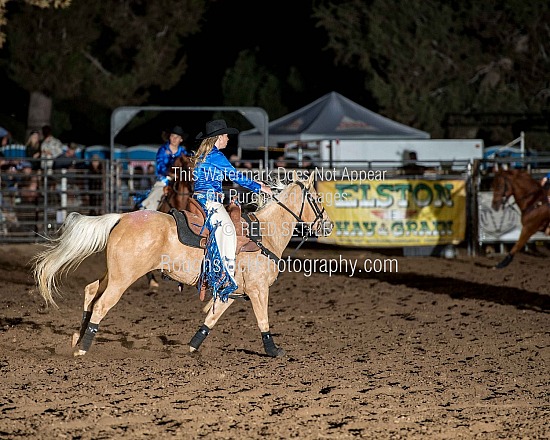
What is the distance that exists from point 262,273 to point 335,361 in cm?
93

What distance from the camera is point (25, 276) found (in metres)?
11.8

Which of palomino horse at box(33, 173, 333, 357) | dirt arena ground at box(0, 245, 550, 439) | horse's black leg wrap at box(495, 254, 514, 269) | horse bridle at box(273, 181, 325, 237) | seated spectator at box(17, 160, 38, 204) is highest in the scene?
seated spectator at box(17, 160, 38, 204)

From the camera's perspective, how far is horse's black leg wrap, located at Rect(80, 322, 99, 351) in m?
6.46

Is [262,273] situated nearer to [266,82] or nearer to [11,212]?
[11,212]

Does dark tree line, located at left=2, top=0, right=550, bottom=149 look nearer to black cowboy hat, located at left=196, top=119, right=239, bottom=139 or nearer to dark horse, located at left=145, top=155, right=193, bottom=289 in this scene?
dark horse, located at left=145, top=155, right=193, bottom=289

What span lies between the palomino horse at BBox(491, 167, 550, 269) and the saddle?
7.11 m

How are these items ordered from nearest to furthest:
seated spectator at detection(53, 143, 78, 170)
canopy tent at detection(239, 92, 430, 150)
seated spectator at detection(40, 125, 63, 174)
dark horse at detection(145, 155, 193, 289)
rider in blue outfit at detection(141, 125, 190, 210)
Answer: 1. dark horse at detection(145, 155, 193, 289)
2. rider in blue outfit at detection(141, 125, 190, 210)
3. seated spectator at detection(53, 143, 78, 170)
4. seated spectator at detection(40, 125, 63, 174)
5. canopy tent at detection(239, 92, 430, 150)

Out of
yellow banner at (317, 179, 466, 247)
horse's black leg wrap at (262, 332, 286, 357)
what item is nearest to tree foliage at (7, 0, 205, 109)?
yellow banner at (317, 179, 466, 247)

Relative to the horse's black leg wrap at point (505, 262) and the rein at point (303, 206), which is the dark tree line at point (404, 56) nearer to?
the horse's black leg wrap at point (505, 262)

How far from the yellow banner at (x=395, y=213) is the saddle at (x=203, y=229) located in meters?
7.84

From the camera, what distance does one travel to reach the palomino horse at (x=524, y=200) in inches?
516

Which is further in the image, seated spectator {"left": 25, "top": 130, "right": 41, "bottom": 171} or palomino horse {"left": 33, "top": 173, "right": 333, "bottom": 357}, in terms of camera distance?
seated spectator {"left": 25, "top": 130, "right": 41, "bottom": 171}

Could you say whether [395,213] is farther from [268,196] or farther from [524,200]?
[268,196]

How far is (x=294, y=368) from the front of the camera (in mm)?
6211
